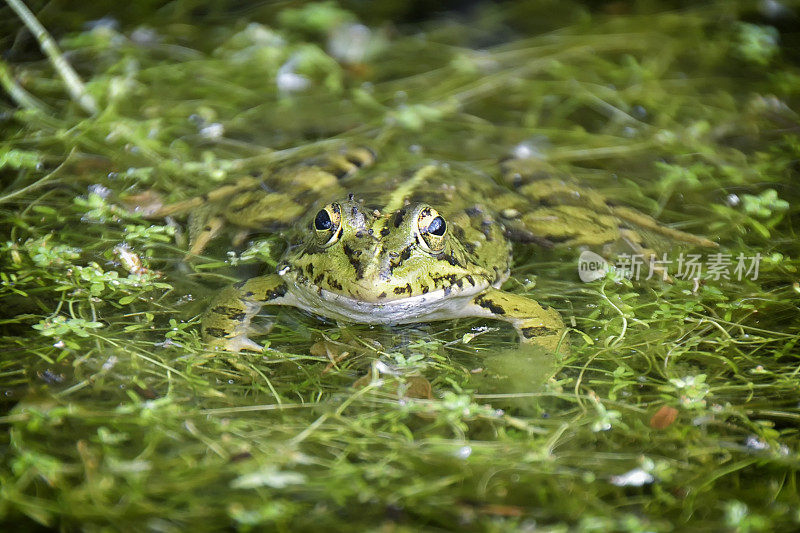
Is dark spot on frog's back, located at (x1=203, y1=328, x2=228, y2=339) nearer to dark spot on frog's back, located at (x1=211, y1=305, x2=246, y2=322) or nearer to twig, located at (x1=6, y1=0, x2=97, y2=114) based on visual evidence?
dark spot on frog's back, located at (x1=211, y1=305, x2=246, y2=322)

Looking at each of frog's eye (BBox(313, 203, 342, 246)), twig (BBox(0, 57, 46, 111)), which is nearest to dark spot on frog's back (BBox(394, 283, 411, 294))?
frog's eye (BBox(313, 203, 342, 246))

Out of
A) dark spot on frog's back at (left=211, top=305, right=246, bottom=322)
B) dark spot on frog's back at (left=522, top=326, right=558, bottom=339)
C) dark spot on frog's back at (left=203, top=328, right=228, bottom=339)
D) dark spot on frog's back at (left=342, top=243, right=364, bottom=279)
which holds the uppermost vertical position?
dark spot on frog's back at (left=342, top=243, right=364, bottom=279)

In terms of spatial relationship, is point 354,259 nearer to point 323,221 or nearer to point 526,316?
point 323,221

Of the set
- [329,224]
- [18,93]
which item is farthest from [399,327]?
[18,93]

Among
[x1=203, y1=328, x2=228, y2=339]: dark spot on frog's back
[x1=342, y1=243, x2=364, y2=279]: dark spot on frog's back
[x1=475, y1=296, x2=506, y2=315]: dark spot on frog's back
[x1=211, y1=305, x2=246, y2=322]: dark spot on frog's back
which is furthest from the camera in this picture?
[x1=475, y1=296, x2=506, y2=315]: dark spot on frog's back

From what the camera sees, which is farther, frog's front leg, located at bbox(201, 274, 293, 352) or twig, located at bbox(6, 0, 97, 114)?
twig, located at bbox(6, 0, 97, 114)

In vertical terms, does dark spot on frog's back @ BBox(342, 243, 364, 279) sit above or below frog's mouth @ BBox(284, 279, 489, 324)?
above

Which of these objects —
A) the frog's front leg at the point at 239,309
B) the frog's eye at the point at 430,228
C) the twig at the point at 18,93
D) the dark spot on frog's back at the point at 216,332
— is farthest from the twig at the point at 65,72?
the frog's eye at the point at 430,228
